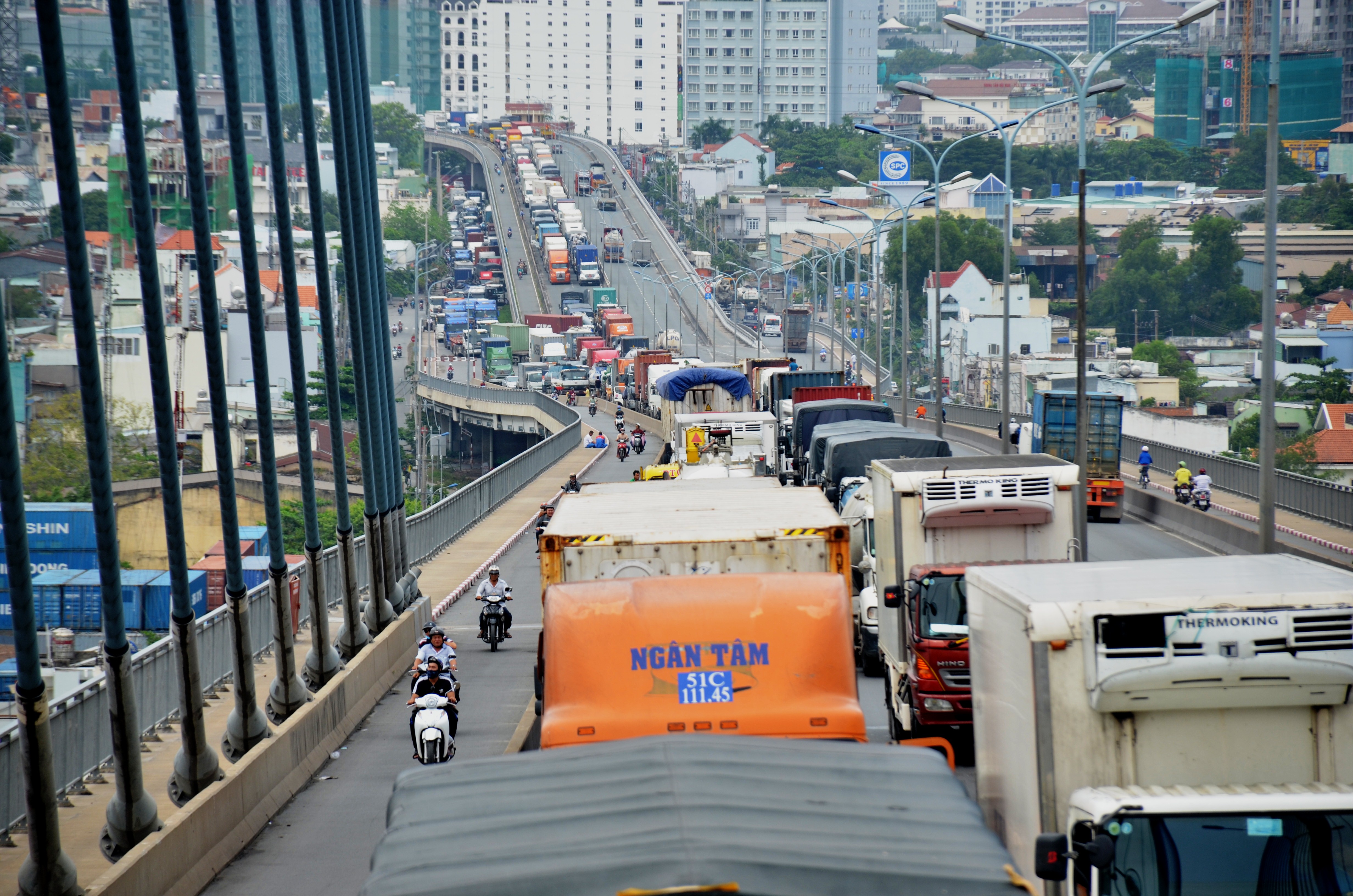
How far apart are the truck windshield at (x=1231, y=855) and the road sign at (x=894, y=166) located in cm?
17151

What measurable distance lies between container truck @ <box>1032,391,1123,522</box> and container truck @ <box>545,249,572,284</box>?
132604 millimetres

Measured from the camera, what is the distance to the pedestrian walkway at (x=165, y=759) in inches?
468

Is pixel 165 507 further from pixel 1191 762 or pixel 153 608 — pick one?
pixel 153 608

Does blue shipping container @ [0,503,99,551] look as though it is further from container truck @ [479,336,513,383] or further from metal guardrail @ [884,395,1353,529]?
container truck @ [479,336,513,383]

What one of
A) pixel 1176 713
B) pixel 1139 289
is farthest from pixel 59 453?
pixel 1139 289

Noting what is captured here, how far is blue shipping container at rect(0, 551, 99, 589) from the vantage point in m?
25.3

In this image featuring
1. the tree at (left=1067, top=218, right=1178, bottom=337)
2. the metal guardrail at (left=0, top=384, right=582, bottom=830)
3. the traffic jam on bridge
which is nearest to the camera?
the traffic jam on bridge

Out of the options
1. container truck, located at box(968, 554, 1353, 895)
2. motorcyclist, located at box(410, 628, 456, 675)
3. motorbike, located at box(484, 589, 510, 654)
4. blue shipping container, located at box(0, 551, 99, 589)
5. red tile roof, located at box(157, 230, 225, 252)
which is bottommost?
motorbike, located at box(484, 589, 510, 654)

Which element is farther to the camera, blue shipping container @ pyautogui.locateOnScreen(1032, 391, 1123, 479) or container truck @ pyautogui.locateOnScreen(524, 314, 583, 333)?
container truck @ pyautogui.locateOnScreen(524, 314, 583, 333)

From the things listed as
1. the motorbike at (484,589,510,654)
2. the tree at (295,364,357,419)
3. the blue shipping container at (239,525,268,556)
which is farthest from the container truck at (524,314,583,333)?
the motorbike at (484,589,510,654)

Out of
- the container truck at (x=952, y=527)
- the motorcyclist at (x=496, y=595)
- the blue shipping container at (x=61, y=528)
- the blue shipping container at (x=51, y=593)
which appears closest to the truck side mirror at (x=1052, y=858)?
the container truck at (x=952, y=527)

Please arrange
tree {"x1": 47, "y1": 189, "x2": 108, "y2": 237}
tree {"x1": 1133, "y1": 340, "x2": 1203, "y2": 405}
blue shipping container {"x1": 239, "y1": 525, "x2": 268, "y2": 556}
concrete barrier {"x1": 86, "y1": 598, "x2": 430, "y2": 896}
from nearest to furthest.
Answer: concrete barrier {"x1": 86, "y1": 598, "x2": 430, "y2": 896} → tree {"x1": 47, "y1": 189, "x2": 108, "y2": 237} → blue shipping container {"x1": 239, "y1": 525, "x2": 268, "y2": 556} → tree {"x1": 1133, "y1": 340, "x2": 1203, "y2": 405}

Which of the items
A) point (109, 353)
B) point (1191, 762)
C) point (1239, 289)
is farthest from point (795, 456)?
point (1239, 289)

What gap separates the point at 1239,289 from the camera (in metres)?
127
